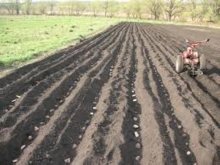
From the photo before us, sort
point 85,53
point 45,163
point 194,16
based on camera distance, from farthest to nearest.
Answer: point 194,16
point 85,53
point 45,163

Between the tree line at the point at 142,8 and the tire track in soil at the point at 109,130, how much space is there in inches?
2638

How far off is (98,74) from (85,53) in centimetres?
643

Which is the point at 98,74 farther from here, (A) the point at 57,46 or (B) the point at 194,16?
(B) the point at 194,16

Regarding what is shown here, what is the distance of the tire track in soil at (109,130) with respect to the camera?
23.5 feet

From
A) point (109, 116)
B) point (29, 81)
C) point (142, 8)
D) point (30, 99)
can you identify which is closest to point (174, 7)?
point (142, 8)

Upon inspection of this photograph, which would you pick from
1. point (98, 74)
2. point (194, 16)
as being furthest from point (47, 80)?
point (194, 16)

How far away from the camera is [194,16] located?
96.7m

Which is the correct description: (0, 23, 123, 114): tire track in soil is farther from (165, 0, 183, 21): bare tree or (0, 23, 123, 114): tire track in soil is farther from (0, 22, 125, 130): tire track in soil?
(165, 0, 183, 21): bare tree

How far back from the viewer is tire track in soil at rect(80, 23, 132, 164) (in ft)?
23.5

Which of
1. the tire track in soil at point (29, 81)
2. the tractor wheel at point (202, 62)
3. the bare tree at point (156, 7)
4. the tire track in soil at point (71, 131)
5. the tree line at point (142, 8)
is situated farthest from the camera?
the bare tree at point (156, 7)

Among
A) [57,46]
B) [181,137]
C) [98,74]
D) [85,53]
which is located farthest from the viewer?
[57,46]

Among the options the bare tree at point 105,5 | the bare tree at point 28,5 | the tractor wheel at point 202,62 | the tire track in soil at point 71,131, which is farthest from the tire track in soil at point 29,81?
the bare tree at point 28,5

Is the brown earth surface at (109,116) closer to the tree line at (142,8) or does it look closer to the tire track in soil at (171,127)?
the tire track in soil at (171,127)

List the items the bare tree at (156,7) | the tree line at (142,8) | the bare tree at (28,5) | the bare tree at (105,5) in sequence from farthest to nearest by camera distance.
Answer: the bare tree at (28,5) < the bare tree at (105,5) < the bare tree at (156,7) < the tree line at (142,8)
